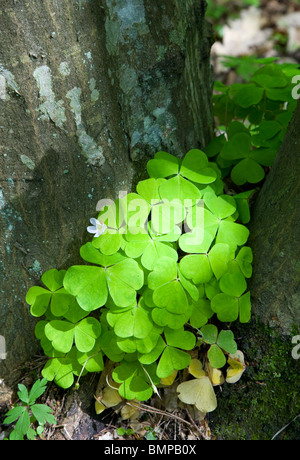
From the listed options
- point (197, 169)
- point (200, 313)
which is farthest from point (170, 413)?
point (197, 169)

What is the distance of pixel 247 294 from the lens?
1505 mm

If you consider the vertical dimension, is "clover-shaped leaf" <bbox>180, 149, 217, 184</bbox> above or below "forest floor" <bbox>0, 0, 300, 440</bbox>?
above

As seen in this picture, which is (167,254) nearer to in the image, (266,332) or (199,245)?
(199,245)

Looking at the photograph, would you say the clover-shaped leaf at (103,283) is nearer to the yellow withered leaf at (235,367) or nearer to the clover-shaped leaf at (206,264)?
the clover-shaped leaf at (206,264)

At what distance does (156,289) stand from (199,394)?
20.3 inches

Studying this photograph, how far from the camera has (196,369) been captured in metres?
1.61

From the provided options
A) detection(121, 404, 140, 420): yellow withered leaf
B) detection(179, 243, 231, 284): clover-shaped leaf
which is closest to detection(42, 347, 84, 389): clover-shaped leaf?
detection(121, 404, 140, 420): yellow withered leaf

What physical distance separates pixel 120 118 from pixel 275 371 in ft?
3.94

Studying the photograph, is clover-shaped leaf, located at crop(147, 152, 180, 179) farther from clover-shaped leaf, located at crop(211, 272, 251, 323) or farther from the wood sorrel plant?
clover-shaped leaf, located at crop(211, 272, 251, 323)

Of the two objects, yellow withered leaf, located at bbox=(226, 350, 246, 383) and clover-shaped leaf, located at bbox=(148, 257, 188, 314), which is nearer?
clover-shaped leaf, located at bbox=(148, 257, 188, 314)

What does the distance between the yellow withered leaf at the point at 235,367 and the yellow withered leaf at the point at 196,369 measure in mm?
→ 108

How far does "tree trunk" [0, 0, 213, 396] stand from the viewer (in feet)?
4.07

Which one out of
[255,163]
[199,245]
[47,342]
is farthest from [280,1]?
[47,342]
